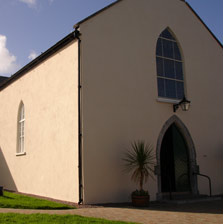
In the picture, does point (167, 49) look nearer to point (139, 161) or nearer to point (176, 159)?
point (176, 159)

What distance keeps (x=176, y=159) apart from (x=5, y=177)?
962 centimetres

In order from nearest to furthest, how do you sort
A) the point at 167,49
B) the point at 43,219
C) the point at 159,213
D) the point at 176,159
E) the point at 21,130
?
the point at 43,219
the point at 159,213
the point at 176,159
the point at 167,49
the point at 21,130

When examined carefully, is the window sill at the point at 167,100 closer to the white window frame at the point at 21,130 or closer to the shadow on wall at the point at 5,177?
the white window frame at the point at 21,130

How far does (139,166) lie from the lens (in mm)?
11203

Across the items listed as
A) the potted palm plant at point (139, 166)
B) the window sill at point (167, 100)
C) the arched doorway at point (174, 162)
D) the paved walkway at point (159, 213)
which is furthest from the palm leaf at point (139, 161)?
the window sill at point (167, 100)

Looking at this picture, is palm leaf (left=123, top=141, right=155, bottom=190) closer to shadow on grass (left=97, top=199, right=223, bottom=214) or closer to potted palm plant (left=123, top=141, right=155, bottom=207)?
potted palm plant (left=123, top=141, right=155, bottom=207)

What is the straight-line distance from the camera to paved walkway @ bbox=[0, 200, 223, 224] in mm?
8117

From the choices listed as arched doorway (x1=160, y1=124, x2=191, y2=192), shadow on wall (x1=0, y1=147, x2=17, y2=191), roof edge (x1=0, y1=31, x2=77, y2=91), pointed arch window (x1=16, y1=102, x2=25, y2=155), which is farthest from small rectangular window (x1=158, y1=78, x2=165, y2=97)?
shadow on wall (x1=0, y1=147, x2=17, y2=191)

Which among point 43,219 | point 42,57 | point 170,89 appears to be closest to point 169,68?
point 170,89

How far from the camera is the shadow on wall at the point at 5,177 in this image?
1641 cm

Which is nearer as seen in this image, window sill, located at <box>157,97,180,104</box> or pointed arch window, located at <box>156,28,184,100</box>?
window sill, located at <box>157,97,180,104</box>

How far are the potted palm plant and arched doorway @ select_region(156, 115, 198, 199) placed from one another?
105 centimetres

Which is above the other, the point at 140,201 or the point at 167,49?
the point at 167,49

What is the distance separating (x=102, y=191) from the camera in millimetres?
11195
